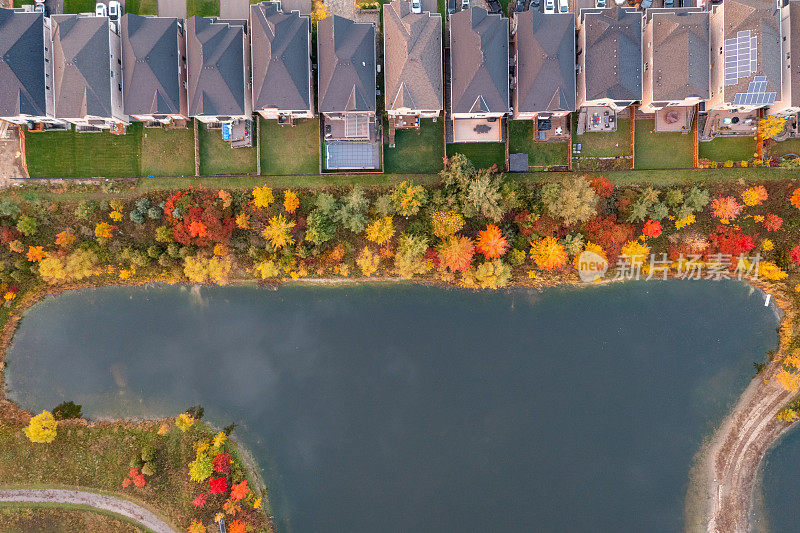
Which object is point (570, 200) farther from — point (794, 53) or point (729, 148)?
point (794, 53)

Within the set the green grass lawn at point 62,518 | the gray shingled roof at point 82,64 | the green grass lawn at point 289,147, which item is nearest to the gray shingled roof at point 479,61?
the green grass lawn at point 289,147

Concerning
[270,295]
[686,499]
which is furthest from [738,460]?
[270,295]

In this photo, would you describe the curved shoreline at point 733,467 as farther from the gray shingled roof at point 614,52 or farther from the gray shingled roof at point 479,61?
the gray shingled roof at point 479,61

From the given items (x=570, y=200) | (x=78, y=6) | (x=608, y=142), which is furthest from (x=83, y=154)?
(x=608, y=142)

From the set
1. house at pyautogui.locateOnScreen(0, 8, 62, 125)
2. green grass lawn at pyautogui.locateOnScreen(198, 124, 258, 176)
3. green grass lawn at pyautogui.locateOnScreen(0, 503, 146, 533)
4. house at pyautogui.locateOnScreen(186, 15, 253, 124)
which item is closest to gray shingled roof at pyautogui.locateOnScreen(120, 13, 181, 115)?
house at pyautogui.locateOnScreen(186, 15, 253, 124)

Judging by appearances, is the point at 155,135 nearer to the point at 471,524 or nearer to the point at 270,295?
the point at 270,295
